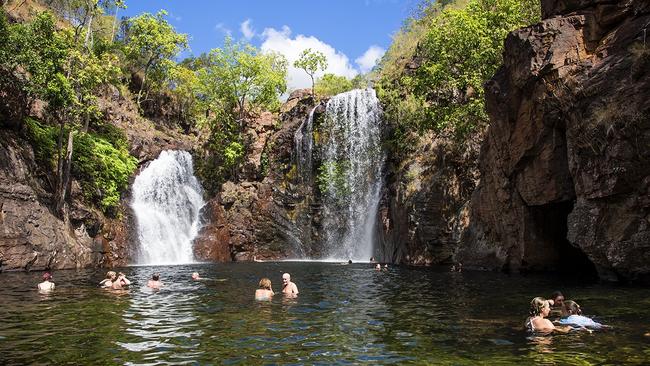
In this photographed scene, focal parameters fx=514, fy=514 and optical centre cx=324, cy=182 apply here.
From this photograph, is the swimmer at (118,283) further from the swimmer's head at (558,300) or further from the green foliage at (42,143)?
the green foliage at (42,143)

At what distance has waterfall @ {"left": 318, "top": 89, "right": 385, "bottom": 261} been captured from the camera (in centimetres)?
4625

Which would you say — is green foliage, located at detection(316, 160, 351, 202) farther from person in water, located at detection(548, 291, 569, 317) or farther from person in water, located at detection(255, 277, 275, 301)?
person in water, located at detection(548, 291, 569, 317)

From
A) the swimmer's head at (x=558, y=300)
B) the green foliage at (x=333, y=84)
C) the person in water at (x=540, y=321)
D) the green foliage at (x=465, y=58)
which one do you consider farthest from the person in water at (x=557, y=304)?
the green foliage at (x=333, y=84)

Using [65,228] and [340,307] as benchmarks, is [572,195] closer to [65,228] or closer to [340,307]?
[340,307]

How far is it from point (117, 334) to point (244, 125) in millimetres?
49926

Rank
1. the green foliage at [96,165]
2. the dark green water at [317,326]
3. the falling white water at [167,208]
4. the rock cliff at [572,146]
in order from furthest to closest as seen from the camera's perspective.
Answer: the falling white water at [167,208] → the green foliage at [96,165] → the rock cliff at [572,146] → the dark green water at [317,326]

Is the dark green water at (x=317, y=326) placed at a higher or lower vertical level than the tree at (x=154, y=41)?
lower

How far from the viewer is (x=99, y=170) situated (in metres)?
40.2

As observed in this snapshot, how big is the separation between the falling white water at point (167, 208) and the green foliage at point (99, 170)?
3.89 m

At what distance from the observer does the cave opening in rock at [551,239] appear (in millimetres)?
26797

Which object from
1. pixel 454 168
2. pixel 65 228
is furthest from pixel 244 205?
pixel 454 168

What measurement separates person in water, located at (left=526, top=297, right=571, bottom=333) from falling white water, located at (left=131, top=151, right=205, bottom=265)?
3487 cm

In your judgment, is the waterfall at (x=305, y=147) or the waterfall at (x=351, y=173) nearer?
the waterfall at (x=351, y=173)

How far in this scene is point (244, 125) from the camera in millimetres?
61000
